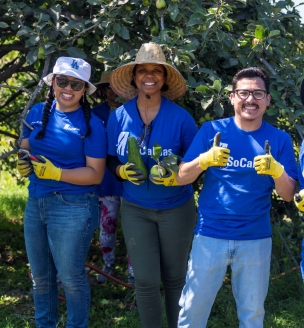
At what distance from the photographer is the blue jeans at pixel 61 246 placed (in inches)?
120

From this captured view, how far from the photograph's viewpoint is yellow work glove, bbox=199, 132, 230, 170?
8.41 feet

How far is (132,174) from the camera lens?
2.95 meters

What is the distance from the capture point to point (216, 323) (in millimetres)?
3773

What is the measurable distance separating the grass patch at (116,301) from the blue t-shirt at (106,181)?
30.1 inches

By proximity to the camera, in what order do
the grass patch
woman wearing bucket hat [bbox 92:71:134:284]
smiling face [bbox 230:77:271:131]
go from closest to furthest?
smiling face [bbox 230:77:271:131]
the grass patch
woman wearing bucket hat [bbox 92:71:134:284]

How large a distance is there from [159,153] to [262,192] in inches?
21.7

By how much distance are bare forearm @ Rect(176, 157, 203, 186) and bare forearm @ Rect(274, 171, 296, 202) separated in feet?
1.18

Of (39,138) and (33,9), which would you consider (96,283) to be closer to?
(39,138)

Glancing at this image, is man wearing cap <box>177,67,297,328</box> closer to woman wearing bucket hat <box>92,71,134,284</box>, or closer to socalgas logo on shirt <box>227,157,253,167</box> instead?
socalgas logo on shirt <box>227,157,253,167</box>

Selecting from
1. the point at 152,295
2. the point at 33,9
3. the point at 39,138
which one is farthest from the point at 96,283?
the point at 33,9

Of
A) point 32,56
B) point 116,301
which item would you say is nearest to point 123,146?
point 32,56

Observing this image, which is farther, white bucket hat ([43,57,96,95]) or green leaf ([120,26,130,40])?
green leaf ([120,26,130,40])

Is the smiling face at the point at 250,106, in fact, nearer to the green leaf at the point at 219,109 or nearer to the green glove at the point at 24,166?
the green leaf at the point at 219,109

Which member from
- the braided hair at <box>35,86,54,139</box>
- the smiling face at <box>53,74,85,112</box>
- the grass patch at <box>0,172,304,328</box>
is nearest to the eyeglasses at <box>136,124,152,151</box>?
the smiling face at <box>53,74,85,112</box>
